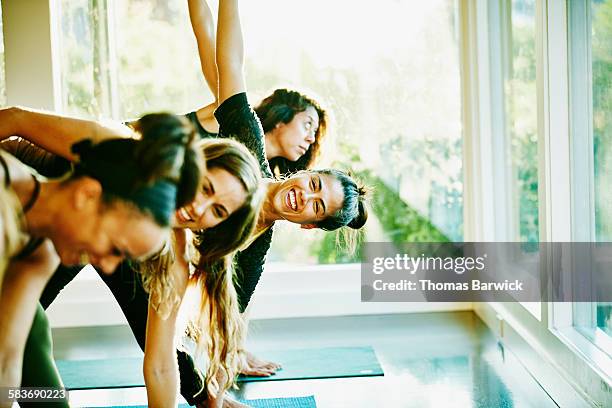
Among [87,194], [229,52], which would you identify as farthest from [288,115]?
[87,194]

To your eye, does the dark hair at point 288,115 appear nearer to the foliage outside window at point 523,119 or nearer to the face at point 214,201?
the foliage outside window at point 523,119

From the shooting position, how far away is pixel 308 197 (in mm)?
2740

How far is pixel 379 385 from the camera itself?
322cm

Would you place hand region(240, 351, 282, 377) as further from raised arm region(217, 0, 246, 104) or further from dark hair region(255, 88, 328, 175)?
raised arm region(217, 0, 246, 104)

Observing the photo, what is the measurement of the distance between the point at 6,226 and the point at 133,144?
29 centimetres

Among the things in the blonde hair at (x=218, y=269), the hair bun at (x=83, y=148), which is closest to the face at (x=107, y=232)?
the hair bun at (x=83, y=148)

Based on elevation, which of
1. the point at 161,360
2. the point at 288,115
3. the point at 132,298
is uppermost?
the point at 288,115

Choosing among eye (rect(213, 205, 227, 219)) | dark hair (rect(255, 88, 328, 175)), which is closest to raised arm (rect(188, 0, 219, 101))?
dark hair (rect(255, 88, 328, 175))

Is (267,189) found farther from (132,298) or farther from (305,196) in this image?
(132,298)

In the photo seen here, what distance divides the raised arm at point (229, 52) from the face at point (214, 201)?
→ 818 millimetres

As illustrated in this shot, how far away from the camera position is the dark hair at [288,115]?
3.38 meters

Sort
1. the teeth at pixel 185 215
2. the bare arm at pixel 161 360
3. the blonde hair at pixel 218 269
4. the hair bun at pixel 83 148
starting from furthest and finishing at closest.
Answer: the bare arm at pixel 161 360
the blonde hair at pixel 218 269
the teeth at pixel 185 215
the hair bun at pixel 83 148

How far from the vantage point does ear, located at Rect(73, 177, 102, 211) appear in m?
1.57

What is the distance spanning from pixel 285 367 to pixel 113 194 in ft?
6.89
